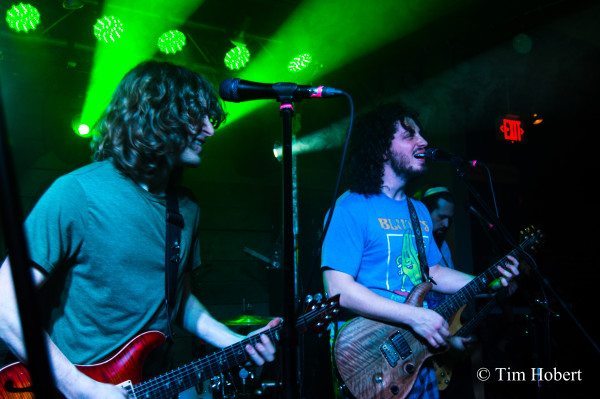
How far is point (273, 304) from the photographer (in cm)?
781

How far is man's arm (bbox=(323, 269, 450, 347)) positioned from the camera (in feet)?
9.57

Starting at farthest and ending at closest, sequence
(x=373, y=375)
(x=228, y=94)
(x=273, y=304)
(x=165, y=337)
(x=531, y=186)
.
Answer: (x=531, y=186) < (x=273, y=304) < (x=373, y=375) < (x=165, y=337) < (x=228, y=94)

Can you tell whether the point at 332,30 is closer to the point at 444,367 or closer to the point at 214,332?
the point at 444,367

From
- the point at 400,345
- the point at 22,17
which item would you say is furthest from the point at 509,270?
the point at 22,17

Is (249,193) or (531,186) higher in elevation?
(249,193)

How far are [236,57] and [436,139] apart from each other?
3538 millimetres

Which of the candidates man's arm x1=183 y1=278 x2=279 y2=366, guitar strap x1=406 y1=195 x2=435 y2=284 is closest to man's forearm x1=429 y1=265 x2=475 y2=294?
guitar strap x1=406 y1=195 x2=435 y2=284

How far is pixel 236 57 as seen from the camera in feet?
21.5

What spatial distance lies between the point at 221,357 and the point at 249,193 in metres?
5.77

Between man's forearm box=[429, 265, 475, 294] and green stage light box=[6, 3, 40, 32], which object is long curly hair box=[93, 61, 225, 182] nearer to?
man's forearm box=[429, 265, 475, 294]

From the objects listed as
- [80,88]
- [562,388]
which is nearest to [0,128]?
[80,88]

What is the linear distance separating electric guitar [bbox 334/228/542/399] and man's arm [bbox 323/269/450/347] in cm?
8

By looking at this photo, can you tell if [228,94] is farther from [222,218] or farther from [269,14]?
[222,218]

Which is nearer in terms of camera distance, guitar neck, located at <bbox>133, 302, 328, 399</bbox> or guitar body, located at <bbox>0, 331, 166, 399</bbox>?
guitar body, located at <bbox>0, 331, 166, 399</bbox>
